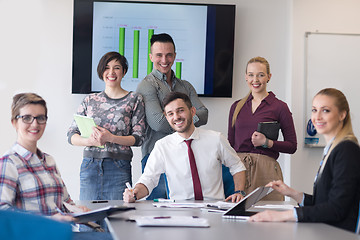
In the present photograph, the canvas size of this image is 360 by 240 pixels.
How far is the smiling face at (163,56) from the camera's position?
394 centimetres

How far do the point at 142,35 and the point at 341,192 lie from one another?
3.30 m

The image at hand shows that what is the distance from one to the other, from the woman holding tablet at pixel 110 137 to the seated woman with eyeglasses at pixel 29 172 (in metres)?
0.90

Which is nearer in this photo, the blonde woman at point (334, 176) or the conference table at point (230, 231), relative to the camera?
the conference table at point (230, 231)

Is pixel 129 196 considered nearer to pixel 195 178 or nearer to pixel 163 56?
pixel 195 178

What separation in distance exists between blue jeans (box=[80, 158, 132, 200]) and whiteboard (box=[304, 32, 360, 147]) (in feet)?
7.77

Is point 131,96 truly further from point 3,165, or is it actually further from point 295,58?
point 295,58

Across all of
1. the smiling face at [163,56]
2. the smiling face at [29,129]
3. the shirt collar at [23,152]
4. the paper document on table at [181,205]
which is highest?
the smiling face at [163,56]

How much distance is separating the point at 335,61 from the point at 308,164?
1.08 meters

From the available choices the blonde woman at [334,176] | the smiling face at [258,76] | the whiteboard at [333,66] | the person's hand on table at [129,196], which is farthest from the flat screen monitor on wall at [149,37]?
the blonde woman at [334,176]

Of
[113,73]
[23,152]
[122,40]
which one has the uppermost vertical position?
[122,40]

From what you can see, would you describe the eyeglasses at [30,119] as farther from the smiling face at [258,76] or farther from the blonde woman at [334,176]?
the smiling face at [258,76]

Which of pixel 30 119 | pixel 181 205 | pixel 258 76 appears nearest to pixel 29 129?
pixel 30 119

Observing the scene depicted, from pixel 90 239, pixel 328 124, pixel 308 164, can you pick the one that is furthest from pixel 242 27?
pixel 90 239

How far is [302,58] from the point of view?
17.3 ft
